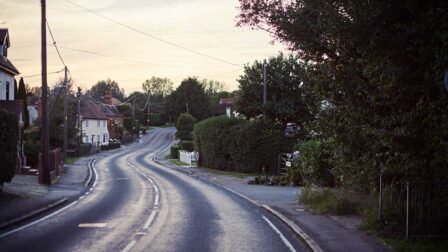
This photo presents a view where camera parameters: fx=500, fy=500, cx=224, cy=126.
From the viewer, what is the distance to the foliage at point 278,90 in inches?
1684

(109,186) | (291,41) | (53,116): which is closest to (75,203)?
(109,186)

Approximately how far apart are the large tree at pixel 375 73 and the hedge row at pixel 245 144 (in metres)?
24.1

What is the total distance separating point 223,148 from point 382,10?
32.9m

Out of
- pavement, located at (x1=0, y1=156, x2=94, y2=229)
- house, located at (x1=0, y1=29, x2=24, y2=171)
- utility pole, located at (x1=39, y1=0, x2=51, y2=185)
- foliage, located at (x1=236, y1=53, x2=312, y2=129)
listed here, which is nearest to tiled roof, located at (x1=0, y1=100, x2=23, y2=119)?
house, located at (x1=0, y1=29, x2=24, y2=171)

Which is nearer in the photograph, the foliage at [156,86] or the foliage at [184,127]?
the foliage at [184,127]

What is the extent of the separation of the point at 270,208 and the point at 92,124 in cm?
7453

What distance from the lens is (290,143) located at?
133 feet

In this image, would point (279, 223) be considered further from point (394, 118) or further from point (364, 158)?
point (394, 118)

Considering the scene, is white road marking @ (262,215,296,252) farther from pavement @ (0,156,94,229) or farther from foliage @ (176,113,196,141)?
foliage @ (176,113,196,141)

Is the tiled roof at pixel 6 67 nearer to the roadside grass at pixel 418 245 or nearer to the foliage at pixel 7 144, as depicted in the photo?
the foliage at pixel 7 144

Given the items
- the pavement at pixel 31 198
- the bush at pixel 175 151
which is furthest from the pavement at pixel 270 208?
the bush at pixel 175 151

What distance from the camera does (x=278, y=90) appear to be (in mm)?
43500

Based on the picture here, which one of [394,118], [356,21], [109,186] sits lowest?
[109,186]

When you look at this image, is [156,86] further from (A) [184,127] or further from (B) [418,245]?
(B) [418,245]
